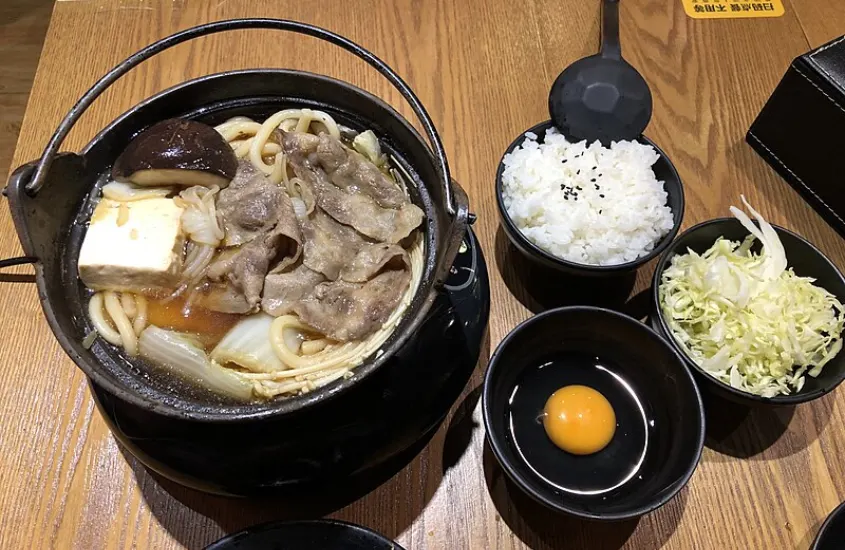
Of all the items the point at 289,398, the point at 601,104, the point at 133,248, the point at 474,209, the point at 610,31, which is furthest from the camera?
the point at 610,31

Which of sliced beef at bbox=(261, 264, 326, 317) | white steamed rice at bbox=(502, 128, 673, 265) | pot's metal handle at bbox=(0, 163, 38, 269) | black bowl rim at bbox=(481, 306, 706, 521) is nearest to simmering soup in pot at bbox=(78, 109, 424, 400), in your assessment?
sliced beef at bbox=(261, 264, 326, 317)

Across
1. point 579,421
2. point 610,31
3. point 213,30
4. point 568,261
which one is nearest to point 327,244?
point 213,30

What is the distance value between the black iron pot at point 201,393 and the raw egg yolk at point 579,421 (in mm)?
292

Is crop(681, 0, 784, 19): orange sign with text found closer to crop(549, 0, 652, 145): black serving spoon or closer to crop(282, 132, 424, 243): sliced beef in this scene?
crop(549, 0, 652, 145): black serving spoon

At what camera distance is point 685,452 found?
157 cm

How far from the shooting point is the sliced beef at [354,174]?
1.61 metres

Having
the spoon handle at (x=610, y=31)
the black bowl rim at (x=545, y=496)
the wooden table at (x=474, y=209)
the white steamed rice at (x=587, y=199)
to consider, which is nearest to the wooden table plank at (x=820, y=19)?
the wooden table at (x=474, y=209)

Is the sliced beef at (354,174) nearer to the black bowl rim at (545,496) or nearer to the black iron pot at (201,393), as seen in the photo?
the black iron pot at (201,393)

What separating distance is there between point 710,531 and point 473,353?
0.83 metres

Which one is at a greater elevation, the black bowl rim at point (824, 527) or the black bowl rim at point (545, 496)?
the black bowl rim at point (545, 496)

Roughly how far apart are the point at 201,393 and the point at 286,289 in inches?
12.0

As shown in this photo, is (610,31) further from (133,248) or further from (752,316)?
(133,248)

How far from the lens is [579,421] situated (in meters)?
1.73

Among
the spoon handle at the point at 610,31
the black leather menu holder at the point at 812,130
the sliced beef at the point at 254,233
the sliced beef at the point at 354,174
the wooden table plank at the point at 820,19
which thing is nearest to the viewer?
the sliced beef at the point at 254,233
